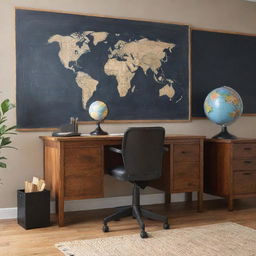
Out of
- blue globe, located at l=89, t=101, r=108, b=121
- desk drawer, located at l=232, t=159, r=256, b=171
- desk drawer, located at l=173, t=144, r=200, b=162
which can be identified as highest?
blue globe, located at l=89, t=101, r=108, b=121

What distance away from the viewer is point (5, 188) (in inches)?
172

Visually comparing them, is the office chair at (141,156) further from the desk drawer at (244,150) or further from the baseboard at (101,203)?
the desk drawer at (244,150)

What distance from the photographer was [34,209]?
3.98 metres

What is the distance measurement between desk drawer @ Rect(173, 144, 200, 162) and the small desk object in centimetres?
34

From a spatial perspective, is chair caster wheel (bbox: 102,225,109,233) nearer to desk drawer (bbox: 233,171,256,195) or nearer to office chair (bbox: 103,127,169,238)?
office chair (bbox: 103,127,169,238)

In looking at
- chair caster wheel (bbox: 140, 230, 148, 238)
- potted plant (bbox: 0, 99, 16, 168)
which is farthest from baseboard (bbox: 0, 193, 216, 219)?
chair caster wheel (bbox: 140, 230, 148, 238)

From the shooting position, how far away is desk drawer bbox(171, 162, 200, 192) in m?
4.47

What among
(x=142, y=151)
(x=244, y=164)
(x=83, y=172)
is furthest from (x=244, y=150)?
(x=83, y=172)

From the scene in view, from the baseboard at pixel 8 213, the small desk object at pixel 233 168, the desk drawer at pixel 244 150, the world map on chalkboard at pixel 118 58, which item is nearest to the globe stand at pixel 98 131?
the world map on chalkboard at pixel 118 58

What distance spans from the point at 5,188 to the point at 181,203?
199 cm

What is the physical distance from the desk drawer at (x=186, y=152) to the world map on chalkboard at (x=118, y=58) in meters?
0.80

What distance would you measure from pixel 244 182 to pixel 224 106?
84 centimetres

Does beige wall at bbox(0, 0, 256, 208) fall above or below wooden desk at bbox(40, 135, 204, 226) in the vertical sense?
above

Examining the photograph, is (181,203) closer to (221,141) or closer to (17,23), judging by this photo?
(221,141)
